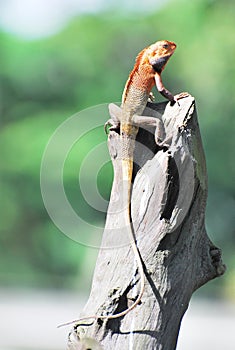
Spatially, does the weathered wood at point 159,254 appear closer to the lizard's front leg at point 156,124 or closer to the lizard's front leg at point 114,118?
the lizard's front leg at point 156,124

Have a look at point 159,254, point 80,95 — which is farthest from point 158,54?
point 80,95

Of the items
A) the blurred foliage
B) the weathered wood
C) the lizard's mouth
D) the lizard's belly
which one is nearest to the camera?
the weathered wood

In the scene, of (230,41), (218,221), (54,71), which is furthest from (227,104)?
(54,71)

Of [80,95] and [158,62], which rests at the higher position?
[80,95]

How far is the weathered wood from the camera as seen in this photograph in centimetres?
183

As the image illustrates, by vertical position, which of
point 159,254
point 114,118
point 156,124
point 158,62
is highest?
point 158,62

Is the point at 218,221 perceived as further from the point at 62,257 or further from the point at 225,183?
the point at 62,257

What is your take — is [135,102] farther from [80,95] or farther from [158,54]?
[80,95]

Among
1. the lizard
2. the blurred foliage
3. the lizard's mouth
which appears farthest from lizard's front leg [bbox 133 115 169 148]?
the blurred foliage

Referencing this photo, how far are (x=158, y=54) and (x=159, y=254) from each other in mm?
880

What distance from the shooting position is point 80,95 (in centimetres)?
941

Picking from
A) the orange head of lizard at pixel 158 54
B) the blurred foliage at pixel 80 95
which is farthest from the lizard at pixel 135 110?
the blurred foliage at pixel 80 95

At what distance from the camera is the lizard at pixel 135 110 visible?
1.88 m

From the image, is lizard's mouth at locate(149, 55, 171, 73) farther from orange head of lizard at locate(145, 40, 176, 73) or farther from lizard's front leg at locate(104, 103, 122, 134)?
lizard's front leg at locate(104, 103, 122, 134)
